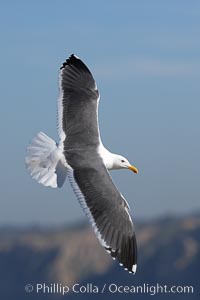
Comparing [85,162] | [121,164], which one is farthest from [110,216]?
[121,164]

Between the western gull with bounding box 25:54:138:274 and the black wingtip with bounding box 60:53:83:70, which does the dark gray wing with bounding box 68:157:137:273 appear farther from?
the black wingtip with bounding box 60:53:83:70

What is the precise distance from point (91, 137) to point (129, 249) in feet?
2.77

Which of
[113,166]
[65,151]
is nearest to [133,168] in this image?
[113,166]

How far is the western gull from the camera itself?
5445 mm

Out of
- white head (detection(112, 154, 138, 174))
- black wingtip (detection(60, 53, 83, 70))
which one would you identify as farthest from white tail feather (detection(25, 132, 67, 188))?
black wingtip (detection(60, 53, 83, 70))

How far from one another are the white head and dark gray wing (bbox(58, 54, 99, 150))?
0.26 meters

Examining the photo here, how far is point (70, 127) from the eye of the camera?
19.8 feet

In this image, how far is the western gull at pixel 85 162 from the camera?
17.9 feet

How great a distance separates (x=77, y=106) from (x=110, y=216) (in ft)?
3.36

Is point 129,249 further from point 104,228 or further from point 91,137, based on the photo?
point 91,137

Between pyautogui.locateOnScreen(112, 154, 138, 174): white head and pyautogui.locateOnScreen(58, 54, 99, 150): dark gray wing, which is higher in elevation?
pyautogui.locateOnScreen(58, 54, 99, 150): dark gray wing

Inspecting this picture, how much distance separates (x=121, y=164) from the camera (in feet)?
20.4

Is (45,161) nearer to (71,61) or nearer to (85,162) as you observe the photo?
(85,162)

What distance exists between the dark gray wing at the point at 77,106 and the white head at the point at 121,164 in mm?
262
